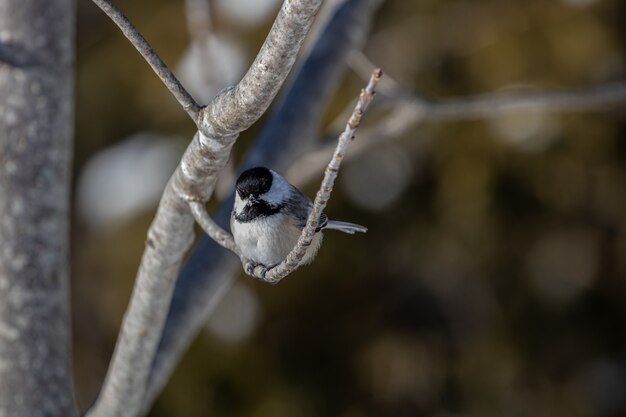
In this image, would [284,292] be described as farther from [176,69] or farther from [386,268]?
[176,69]

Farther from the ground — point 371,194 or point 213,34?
point 213,34

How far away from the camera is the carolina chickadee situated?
7.83 feet

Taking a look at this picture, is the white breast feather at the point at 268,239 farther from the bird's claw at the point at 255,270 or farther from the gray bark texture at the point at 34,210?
the gray bark texture at the point at 34,210

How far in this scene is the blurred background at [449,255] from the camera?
17.5 ft

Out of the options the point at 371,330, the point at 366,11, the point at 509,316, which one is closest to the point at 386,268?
the point at 371,330

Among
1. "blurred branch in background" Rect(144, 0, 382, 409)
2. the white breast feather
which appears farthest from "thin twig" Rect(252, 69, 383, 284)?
"blurred branch in background" Rect(144, 0, 382, 409)

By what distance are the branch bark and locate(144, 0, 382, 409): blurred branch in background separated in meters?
0.24

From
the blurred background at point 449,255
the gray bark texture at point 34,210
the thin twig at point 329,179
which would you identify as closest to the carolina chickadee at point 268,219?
the thin twig at point 329,179

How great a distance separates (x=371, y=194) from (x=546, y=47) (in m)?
1.37

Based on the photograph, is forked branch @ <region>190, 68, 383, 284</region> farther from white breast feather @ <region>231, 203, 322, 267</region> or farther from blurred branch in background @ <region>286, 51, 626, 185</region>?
blurred branch in background @ <region>286, 51, 626, 185</region>

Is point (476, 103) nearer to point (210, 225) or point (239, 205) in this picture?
point (239, 205)

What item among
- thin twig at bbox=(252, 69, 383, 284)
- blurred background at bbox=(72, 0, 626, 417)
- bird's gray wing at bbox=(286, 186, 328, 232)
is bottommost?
blurred background at bbox=(72, 0, 626, 417)

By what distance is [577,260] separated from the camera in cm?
546

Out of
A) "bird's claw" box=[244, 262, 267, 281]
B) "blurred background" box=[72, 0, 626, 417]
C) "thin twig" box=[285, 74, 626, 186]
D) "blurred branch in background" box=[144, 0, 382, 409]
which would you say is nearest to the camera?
"bird's claw" box=[244, 262, 267, 281]
